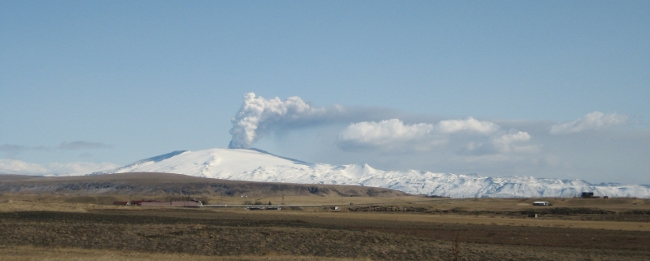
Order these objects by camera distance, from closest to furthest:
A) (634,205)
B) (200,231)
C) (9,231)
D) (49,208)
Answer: (9,231), (200,231), (49,208), (634,205)

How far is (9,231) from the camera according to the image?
154 feet

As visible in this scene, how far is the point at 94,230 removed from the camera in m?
49.3


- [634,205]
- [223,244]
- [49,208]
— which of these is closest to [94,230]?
[223,244]

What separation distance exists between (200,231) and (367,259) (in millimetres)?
17289

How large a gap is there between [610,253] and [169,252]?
27182 mm

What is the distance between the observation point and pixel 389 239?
49.0 meters

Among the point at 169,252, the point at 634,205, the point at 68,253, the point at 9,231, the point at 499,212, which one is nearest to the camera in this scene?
the point at 68,253

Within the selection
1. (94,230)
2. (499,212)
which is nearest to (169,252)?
(94,230)

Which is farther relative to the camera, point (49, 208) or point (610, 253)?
point (49, 208)

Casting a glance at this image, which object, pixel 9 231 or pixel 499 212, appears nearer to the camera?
pixel 9 231

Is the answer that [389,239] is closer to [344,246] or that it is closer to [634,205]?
[344,246]

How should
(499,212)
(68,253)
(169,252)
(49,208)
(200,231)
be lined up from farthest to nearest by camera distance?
(499,212)
(49,208)
(200,231)
(169,252)
(68,253)

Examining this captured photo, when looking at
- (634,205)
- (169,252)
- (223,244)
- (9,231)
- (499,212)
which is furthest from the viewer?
(634,205)

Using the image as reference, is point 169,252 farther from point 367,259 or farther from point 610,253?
point 610,253
